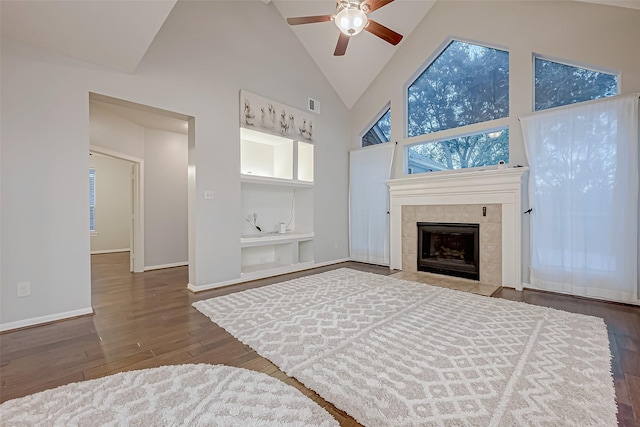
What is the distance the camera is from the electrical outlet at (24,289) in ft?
8.14

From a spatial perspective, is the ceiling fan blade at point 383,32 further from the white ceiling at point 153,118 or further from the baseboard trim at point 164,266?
the baseboard trim at point 164,266

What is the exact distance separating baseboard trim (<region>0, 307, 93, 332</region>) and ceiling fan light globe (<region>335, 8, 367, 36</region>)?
388cm

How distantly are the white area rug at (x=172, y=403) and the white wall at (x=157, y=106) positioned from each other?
5.15 feet

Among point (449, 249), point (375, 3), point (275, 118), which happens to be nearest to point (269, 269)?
point (275, 118)

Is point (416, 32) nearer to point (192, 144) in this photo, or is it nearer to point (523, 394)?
point (192, 144)

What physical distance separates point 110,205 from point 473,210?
880cm

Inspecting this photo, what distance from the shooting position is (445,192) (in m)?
4.35

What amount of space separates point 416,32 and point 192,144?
4.20m

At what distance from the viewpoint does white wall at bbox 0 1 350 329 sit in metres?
2.47

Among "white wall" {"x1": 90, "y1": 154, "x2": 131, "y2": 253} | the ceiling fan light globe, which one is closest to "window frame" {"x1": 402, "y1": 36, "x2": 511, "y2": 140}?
the ceiling fan light globe

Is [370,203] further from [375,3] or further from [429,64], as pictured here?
[375,3]

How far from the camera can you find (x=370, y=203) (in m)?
5.42

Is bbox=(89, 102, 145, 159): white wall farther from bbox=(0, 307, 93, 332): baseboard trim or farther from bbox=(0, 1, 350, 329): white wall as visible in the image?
bbox=(0, 307, 93, 332): baseboard trim

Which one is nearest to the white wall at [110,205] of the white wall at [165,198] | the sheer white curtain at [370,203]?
the white wall at [165,198]
